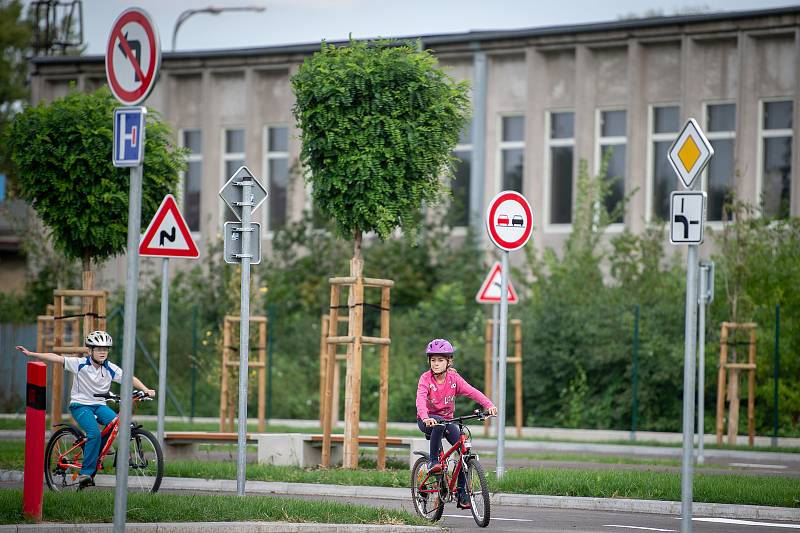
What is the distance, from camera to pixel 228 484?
56.2 ft

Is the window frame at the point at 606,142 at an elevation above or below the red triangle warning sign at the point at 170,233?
above

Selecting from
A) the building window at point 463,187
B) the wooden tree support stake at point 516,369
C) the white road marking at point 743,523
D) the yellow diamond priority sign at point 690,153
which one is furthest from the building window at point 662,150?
the yellow diamond priority sign at point 690,153

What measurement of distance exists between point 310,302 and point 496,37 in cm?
828

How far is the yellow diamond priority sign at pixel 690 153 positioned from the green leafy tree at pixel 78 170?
439 inches

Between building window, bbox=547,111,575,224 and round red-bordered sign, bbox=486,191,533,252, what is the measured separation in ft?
63.9

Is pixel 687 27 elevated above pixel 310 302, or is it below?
above

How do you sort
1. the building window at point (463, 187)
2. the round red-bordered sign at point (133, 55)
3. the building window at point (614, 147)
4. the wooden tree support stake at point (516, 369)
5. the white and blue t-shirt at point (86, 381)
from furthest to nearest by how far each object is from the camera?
the building window at point (463, 187)
the building window at point (614, 147)
the wooden tree support stake at point (516, 369)
the white and blue t-shirt at point (86, 381)
the round red-bordered sign at point (133, 55)

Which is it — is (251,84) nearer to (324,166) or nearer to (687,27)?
(687,27)

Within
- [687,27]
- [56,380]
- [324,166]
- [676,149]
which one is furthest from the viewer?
[687,27]

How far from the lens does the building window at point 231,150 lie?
137ft

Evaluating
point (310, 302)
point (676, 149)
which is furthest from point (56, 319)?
point (310, 302)

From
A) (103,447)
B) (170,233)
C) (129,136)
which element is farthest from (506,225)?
(129,136)

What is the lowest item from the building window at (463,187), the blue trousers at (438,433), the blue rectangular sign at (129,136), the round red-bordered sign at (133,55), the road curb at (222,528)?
the road curb at (222,528)

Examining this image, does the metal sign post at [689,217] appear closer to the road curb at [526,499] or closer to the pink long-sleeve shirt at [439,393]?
the pink long-sleeve shirt at [439,393]
